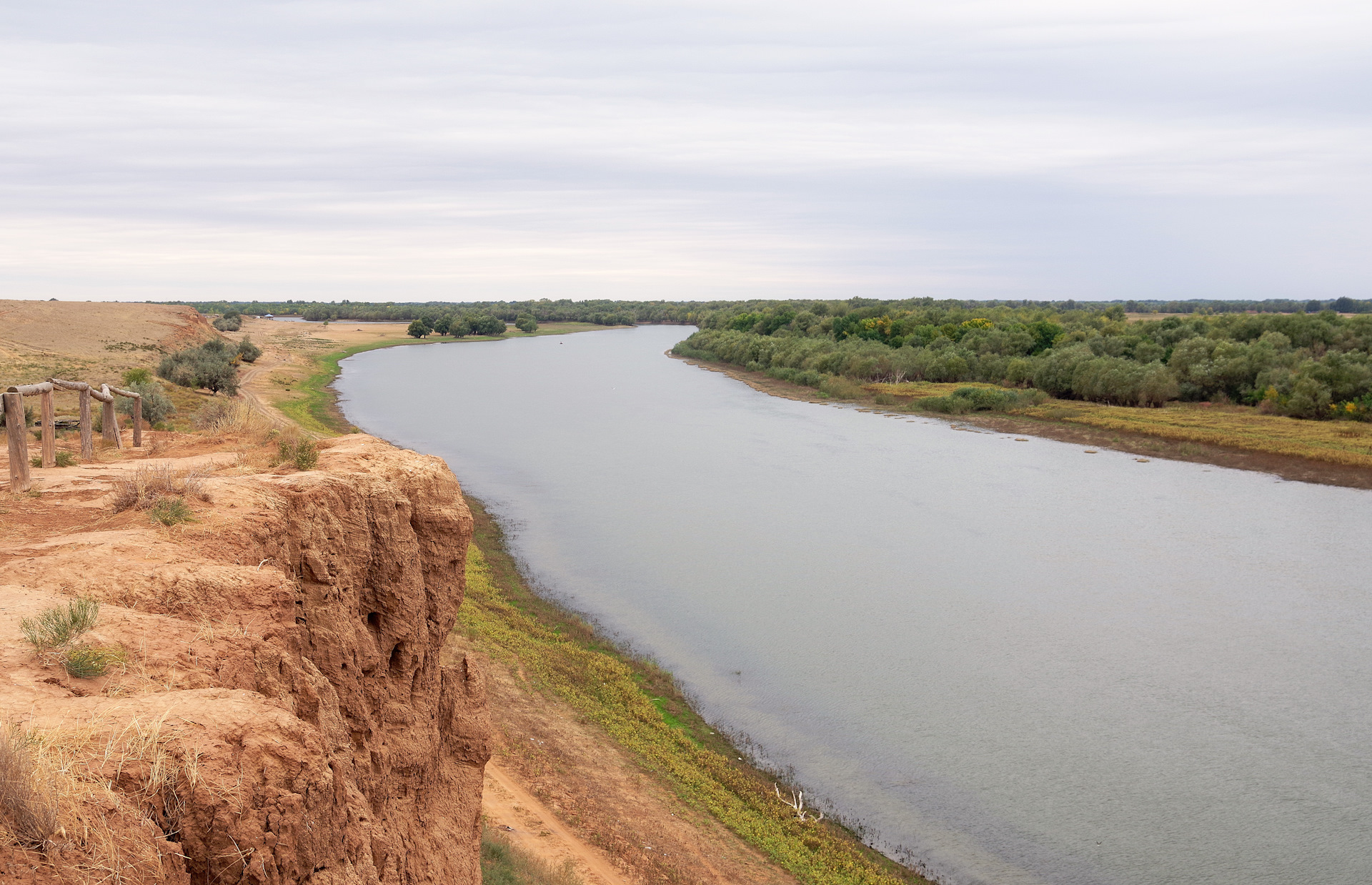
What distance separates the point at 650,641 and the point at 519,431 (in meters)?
31.8

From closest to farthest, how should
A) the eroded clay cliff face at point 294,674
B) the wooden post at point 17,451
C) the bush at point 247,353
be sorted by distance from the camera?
the eroded clay cliff face at point 294,674 < the wooden post at point 17,451 < the bush at point 247,353

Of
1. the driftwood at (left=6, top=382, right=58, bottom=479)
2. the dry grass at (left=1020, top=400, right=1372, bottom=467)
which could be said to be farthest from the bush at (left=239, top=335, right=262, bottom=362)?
the driftwood at (left=6, top=382, right=58, bottom=479)

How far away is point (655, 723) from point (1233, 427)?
45809 millimetres

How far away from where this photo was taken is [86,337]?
198ft

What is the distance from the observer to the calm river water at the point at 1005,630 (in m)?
14.9

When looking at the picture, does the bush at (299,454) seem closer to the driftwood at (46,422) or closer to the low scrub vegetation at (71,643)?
the low scrub vegetation at (71,643)

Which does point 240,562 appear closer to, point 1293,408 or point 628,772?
point 628,772

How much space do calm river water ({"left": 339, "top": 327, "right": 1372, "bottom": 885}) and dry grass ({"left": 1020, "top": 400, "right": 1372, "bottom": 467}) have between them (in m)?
4.92

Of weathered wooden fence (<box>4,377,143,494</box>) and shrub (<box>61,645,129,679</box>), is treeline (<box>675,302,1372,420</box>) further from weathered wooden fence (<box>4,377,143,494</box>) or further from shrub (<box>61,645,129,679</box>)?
shrub (<box>61,645,129,679</box>)

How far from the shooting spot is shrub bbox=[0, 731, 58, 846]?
3.34m

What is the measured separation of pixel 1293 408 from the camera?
53.5 meters

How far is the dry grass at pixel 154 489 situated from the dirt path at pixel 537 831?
597 centimetres


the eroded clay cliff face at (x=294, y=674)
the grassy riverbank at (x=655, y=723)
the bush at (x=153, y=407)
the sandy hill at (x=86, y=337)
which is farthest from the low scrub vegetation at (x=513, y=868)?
the sandy hill at (x=86, y=337)

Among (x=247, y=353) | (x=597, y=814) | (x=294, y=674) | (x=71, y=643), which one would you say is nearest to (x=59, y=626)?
(x=71, y=643)
